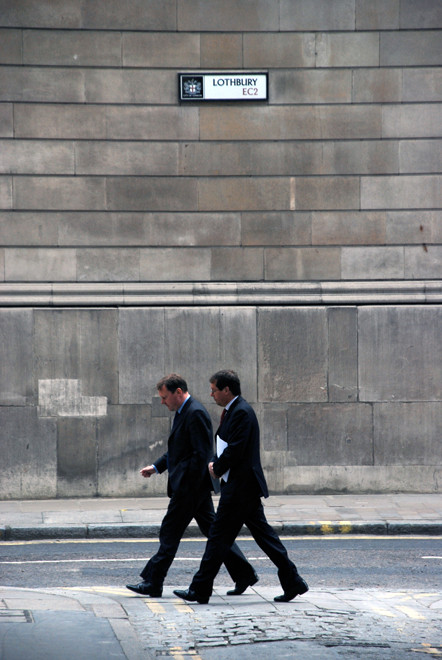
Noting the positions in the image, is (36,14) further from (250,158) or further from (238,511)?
(238,511)

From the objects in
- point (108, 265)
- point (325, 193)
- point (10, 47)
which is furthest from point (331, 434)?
point (10, 47)

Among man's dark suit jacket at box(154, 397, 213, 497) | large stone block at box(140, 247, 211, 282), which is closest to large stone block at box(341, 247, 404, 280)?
large stone block at box(140, 247, 211, 282)

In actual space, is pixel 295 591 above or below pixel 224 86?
below

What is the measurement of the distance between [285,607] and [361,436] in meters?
7.00

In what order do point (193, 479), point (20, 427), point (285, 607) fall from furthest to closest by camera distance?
point (20, 427) → point (193, 479) → point (285, 607)

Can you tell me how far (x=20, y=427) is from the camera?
42.7ft

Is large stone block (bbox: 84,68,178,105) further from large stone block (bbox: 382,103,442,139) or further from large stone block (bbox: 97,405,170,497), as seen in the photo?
large stone block (bbox: 97,405,170,497)

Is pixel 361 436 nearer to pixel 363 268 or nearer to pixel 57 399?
pixel 363 268

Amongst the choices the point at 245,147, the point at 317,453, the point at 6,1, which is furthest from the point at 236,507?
the point at 6,1

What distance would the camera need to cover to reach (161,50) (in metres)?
13.3

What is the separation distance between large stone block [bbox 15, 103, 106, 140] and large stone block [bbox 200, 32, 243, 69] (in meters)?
1.74

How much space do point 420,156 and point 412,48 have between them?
5.27 feet

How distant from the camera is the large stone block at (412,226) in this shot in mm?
13539

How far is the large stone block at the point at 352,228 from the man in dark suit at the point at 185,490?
6.81 meters
